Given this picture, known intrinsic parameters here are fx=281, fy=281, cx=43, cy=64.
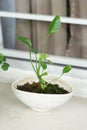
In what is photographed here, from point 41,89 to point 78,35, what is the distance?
0.39 meters

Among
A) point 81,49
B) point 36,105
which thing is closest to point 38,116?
point 36,105

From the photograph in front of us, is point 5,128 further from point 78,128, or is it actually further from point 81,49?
point 81,49

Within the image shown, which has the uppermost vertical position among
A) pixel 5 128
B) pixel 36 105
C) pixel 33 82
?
pixel 33 82

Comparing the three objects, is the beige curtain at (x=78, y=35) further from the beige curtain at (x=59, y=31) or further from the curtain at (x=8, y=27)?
the curtain at (x=8, y=27)

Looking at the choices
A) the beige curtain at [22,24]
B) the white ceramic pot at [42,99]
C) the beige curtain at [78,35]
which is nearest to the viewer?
the white ceramic pot at [42,99]

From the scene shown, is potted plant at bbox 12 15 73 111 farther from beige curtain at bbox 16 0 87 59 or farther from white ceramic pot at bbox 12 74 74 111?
beige curtain at bbox 16 0 87 59

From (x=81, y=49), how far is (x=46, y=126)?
500mm

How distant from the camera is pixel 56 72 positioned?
1419 millimetres

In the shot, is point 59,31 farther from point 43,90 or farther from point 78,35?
point 43,90

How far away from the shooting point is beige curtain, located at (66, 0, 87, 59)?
135 cm

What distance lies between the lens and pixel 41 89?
1.17 metres

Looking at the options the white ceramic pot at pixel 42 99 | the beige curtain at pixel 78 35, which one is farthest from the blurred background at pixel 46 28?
the white ceramic pot at pixel 42 99

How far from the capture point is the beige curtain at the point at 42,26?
140cm

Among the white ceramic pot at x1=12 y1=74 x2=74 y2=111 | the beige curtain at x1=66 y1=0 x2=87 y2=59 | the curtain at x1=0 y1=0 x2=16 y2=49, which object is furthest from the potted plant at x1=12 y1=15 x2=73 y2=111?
the curtain at x1=0 y1=0 x2=16 y2=49
